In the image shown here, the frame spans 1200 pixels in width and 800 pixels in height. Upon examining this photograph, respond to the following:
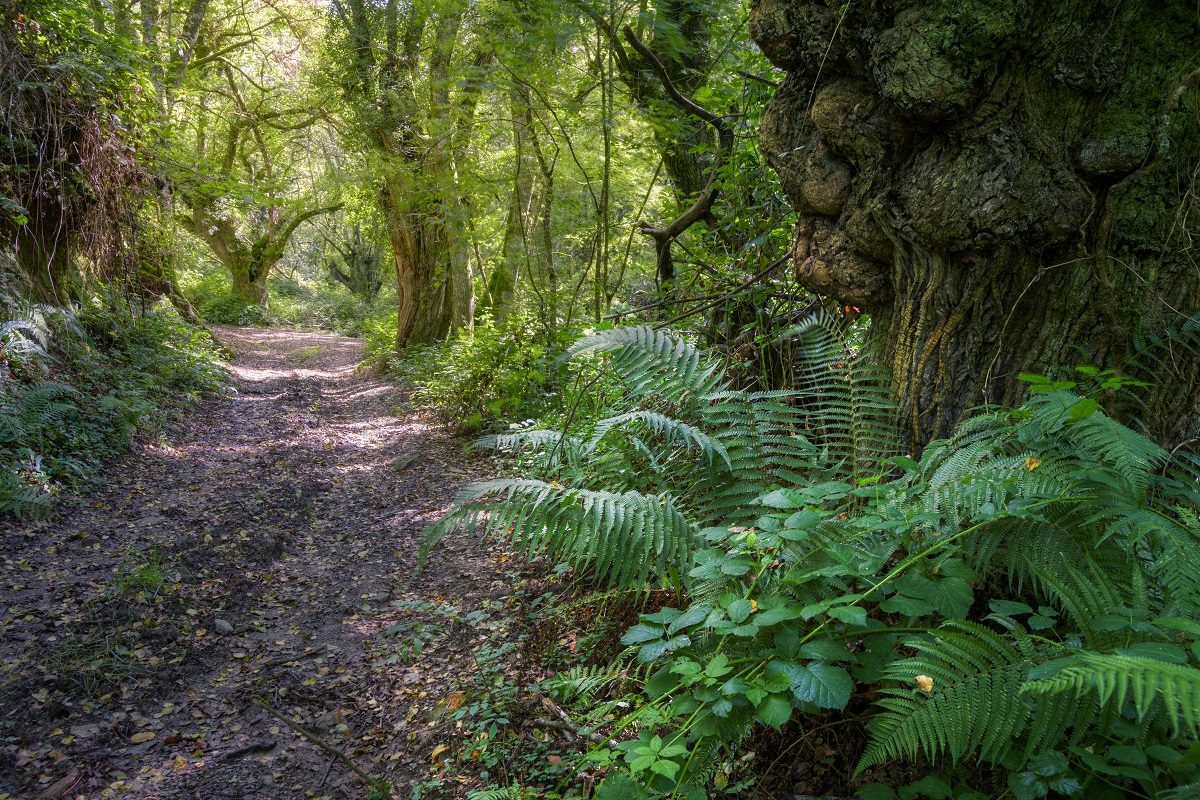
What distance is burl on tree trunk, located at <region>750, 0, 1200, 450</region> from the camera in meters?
2.12

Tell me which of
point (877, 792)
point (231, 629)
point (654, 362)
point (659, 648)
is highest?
point (654, 362)

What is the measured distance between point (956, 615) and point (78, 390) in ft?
23.0

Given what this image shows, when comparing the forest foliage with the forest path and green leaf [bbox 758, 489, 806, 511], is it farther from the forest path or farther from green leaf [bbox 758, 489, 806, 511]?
the forest path

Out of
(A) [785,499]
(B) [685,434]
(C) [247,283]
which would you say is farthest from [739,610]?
(C) [247,283]

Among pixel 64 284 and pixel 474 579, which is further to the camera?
pixel 64 284

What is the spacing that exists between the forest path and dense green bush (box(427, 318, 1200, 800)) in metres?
1.20

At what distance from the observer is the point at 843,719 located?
183 cm

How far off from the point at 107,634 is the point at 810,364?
12.5ft

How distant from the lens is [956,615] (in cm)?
151

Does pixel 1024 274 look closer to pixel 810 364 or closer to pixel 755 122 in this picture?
pixel 810 364

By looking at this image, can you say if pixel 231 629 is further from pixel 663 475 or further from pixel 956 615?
pixel 956 615

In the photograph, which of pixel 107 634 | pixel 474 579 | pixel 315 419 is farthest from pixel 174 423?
pixel 474 579

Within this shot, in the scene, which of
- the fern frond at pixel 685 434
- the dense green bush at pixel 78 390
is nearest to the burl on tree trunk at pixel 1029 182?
the fern frond at pixel 685 434

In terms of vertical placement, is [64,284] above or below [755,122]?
below
